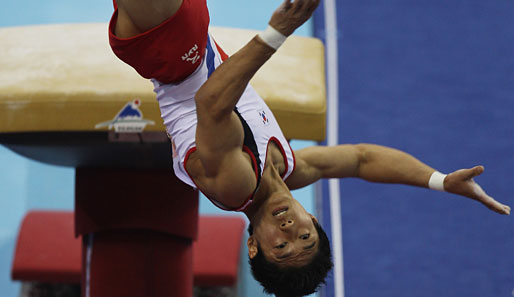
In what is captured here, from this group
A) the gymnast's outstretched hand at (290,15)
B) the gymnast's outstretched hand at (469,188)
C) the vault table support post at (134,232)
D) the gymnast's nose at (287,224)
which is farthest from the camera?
the vault table support post at (134,232)

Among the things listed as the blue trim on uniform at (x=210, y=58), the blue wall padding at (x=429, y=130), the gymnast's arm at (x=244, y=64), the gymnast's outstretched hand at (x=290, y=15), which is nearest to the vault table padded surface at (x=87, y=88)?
the blue trim on uniform at (x=210, y=58)

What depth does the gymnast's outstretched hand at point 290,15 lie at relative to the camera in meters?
1.45

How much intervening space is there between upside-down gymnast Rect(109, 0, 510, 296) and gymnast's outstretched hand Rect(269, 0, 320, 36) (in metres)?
0.14

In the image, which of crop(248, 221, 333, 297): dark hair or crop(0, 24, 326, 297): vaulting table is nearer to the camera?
crop(248, 221, 333, 297): dark hair

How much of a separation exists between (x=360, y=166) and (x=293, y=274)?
1.63 feet

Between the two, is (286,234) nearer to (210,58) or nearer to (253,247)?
(253,247)

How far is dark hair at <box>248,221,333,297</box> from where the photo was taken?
1997 millimetres

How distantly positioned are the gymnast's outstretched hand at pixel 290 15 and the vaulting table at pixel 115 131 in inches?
32.3

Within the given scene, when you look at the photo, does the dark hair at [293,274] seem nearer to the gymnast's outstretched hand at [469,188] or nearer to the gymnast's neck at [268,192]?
the gymnast's neck at [268,192]

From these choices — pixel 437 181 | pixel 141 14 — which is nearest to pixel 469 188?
pixel 437 181

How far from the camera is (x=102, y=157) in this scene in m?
2.63

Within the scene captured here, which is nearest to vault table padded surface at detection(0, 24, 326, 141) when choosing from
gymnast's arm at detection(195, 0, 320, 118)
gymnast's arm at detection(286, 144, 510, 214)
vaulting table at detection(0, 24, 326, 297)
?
vaulting table at detection(0, 24, 326, 297)

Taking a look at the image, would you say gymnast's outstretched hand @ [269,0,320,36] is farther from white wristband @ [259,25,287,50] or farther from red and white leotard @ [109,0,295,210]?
red and white leotard @ [109,0,295,210]

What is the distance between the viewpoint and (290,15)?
148cm
